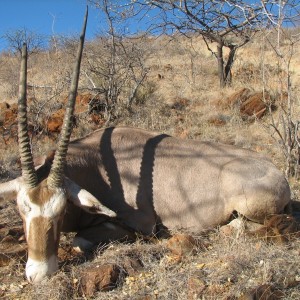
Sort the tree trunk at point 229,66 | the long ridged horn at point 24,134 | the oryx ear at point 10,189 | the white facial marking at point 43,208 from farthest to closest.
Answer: the tree trunk at point 229,66 < the oryx ear at point 10,189 < the long ridged horn at point 24,134 < the white facial marking at point 43,208

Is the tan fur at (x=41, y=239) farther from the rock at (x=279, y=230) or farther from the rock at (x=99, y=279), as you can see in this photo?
the rock at (x=279, y=230)

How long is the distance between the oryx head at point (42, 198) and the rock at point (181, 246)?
0.63 m

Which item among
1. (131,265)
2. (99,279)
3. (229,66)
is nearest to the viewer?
(99,279)

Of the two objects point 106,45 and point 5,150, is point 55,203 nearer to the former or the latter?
point 5,150

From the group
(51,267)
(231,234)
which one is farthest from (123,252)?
(231,234)

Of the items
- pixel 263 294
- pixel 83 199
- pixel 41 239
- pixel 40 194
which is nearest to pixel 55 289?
pixel 41 239

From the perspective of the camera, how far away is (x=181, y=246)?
427 cm

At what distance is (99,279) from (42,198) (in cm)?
83

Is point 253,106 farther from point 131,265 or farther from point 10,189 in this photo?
point 10,189

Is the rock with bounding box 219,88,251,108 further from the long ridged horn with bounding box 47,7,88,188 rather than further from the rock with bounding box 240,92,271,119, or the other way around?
the long ridged horn with bounding box 47,7,88,188

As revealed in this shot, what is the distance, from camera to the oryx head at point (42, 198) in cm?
375

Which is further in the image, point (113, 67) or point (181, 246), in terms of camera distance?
point (113, 67)

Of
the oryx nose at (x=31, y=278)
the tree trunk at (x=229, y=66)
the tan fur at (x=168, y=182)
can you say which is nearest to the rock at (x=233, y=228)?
the tan fur at (x=168, y=182)

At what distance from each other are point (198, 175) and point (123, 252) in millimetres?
1430
